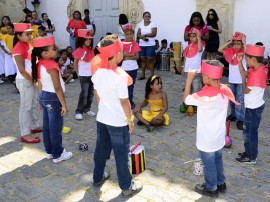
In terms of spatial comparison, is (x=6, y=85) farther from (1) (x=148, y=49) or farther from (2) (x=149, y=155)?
(2) (x=149, y=155)

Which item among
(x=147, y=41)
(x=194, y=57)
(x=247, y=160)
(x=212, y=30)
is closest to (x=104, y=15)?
(x=147, y=41)

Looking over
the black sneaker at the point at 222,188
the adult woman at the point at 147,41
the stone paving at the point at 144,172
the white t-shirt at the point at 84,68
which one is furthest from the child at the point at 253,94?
the adult woman at the point at 147,41

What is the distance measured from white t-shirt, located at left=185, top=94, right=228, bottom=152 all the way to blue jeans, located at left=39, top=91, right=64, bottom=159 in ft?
5.62

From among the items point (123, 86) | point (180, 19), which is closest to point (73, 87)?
A: point (180, 19)

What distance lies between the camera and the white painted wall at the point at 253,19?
326 inches

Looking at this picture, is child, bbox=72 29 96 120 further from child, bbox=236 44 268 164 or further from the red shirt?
the red shirt

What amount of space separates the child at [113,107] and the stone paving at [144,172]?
0.44 meters

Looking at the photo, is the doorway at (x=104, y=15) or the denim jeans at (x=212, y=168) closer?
the denim jeans at (x=212, y=168)

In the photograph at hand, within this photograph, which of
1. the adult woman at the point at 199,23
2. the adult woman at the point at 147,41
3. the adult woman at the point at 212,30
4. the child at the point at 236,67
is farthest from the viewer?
the adult woman at the point at 147,41

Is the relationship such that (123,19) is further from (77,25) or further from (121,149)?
(121,149)

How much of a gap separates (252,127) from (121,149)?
65.2 inches

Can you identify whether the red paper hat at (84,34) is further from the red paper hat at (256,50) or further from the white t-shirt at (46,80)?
the red paper hat at (256,50)

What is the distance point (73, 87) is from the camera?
8.60m

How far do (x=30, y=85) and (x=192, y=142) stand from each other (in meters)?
2.48
